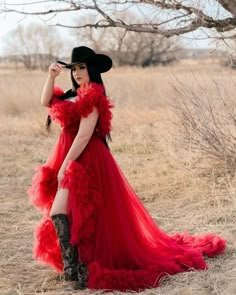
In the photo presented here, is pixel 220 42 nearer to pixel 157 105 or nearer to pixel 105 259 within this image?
pixel 105 259

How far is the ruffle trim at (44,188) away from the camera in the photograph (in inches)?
134

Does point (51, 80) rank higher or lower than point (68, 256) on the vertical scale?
higher

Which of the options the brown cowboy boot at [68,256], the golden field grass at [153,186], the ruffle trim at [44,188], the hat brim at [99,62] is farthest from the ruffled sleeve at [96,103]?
the golden field grass at [153,186]

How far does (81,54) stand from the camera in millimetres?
3330

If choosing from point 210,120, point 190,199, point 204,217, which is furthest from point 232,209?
point 210,120

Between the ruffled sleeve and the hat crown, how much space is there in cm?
17

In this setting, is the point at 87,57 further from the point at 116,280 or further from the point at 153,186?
the point at 153,186

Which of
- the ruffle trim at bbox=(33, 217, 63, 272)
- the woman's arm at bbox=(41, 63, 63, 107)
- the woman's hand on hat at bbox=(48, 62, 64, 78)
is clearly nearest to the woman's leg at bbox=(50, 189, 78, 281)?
the ruffle trim at bbox=(33, 217, 63, 272)

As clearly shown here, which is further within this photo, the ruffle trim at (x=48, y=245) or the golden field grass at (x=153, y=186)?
the ruffle trim at (x=48, y=245)

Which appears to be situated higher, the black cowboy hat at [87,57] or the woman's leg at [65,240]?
the black cowboy hat at [87,57]

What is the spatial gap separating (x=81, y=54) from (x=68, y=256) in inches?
47.8

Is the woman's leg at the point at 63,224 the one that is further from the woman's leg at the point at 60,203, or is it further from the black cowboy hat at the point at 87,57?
the black cowboy hat at the point at 87,57

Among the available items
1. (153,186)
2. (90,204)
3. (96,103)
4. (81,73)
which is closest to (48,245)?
(90,204)

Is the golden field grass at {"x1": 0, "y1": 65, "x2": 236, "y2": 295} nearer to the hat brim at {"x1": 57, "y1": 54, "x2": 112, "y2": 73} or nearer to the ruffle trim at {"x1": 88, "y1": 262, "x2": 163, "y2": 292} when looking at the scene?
the ruffle trim at {"x1": 88, "y1": 262, "x2": 163, "y2": 292}
